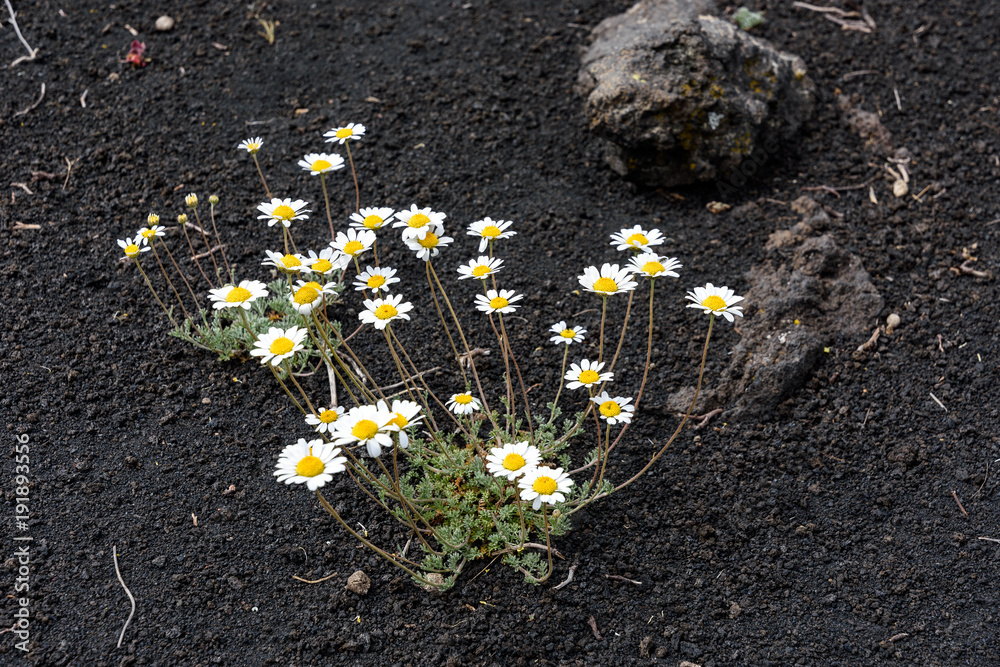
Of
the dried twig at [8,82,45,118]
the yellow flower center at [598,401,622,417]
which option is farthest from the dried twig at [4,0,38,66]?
the yellow flower center at [598,401,622,417]

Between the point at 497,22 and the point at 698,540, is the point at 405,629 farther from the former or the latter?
the point at 497,22

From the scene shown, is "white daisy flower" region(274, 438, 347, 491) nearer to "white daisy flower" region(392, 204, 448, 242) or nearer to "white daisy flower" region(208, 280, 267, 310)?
"white daisy flower" region(208, 280, 267, 310)

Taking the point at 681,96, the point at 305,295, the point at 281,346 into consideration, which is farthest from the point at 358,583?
the point at 681,96

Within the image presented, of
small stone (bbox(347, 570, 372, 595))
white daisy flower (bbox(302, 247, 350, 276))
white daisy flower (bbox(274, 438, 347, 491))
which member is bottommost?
small stone (bbox(347, 570, 372, 595))

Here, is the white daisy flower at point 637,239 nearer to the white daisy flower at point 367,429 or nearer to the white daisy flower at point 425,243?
the white daisy flower at point 425,243

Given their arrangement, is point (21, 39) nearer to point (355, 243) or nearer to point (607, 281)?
point (355, 243)
